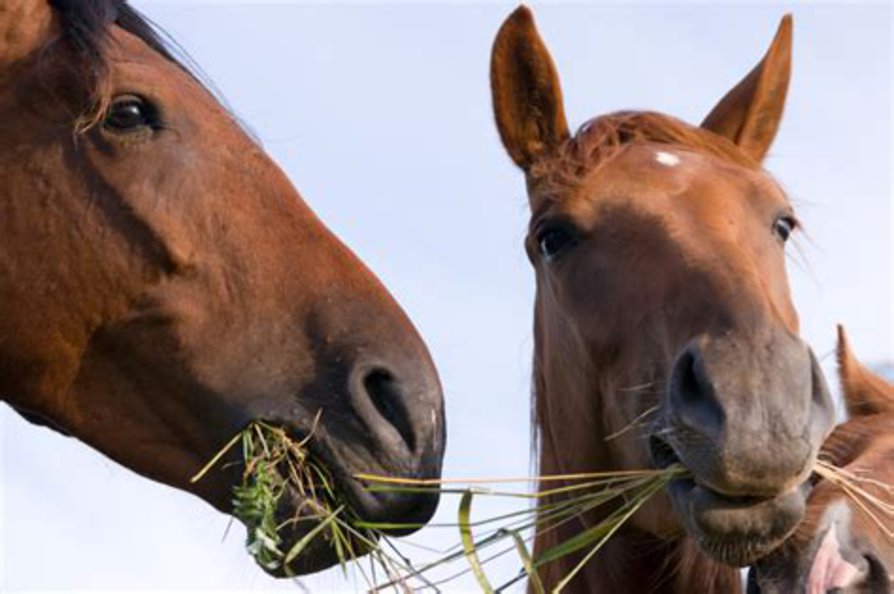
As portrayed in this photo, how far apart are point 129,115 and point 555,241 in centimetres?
182

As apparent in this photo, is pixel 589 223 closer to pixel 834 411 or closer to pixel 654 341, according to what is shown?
pixel 654 341

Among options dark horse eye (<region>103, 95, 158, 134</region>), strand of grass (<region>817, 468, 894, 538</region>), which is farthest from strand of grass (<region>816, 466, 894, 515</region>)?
dark horse eye (<region>103, 95, 158, 134</region>)

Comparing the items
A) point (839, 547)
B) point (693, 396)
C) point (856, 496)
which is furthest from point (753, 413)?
point (856, 496)

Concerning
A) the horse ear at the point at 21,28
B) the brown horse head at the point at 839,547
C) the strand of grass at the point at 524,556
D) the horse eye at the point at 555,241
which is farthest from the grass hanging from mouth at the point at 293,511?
the horse eye at the point at 555,241

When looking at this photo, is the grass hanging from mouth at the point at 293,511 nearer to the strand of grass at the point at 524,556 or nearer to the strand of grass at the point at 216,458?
the strand of grass at the point at 216,458

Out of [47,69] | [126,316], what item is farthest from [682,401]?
[47,69]

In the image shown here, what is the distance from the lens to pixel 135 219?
4.96 metres

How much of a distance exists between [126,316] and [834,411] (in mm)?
2242

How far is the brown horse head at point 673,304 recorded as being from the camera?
15.5 ft

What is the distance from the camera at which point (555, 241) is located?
609cm

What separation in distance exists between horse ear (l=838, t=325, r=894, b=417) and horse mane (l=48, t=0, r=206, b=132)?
3449 millimetres

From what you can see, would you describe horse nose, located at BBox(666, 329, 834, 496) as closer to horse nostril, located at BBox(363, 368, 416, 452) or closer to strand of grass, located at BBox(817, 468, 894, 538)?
strand of grass, located at BBox(817, 468, 894, 538)

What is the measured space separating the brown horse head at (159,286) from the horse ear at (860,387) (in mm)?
3018

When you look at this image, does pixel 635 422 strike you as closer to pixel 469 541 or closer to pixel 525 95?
pixel 469 541
